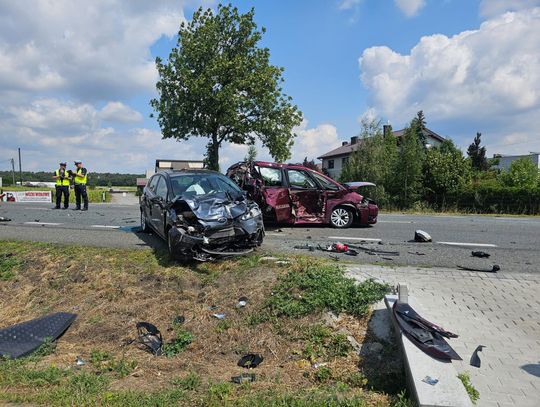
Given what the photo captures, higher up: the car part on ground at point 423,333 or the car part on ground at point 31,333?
the car part on ground at point 423,333

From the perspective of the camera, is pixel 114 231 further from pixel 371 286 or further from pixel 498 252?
pixel 498 252

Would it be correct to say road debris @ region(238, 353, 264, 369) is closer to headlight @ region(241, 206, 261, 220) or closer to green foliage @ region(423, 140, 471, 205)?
headlight @ region(241, 206, 261, 220)

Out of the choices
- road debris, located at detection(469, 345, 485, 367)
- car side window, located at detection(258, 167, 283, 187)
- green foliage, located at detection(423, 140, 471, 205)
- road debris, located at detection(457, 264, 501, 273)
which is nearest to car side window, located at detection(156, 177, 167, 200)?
car side window, located at detection(258, 167, 283, 187)

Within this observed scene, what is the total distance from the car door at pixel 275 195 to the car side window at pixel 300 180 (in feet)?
0.81

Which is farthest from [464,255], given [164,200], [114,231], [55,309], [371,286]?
[114,231]

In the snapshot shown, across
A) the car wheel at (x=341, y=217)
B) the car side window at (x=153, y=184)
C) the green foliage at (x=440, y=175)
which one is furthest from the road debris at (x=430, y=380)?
the green foliage at (x=440, y=175)

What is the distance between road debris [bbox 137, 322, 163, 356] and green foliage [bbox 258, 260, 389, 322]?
1.32m

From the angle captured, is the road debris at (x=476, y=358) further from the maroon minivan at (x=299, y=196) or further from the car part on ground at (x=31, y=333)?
the maroon minivan at (x=299, y=196)

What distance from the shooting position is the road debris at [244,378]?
4305mm

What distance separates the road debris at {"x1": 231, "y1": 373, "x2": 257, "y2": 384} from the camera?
4.30m

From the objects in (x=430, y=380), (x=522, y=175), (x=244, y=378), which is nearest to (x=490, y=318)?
(x=430, y=380)

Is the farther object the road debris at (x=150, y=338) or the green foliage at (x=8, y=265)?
the green foliage at (x=8, y=265)

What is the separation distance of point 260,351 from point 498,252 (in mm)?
6106

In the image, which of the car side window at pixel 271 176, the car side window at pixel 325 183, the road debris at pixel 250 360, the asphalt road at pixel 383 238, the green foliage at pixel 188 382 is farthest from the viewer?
the car side window at pixel 325 183
